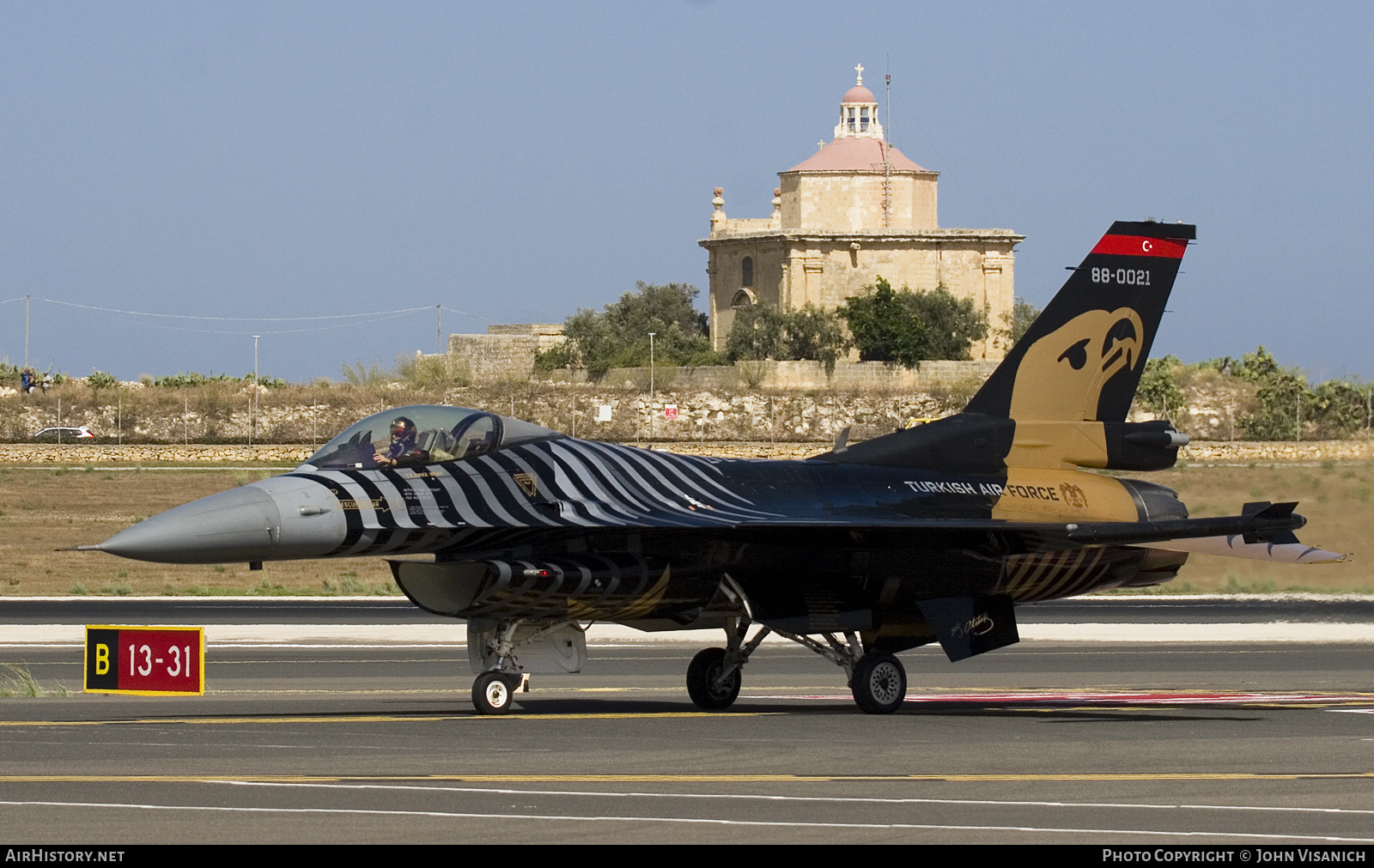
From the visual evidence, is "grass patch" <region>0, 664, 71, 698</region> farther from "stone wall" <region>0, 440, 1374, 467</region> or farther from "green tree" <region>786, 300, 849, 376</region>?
"green tree" <region>786, 300, 849, 376</region>

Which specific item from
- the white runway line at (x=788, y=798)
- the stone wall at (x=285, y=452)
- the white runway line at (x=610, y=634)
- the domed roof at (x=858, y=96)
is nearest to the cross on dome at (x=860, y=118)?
the domed roof at (x=858, y=96)

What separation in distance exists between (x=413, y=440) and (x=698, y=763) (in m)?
4.87

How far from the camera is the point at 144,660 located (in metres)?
18.4

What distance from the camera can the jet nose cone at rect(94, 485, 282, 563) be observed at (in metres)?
14.3

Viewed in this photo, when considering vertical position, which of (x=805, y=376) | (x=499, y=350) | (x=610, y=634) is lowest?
(x=610, y=634)

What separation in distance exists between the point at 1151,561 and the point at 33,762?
1139 centimetres

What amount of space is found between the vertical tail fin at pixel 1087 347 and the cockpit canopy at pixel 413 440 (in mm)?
5999

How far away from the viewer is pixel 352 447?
52.4 feet

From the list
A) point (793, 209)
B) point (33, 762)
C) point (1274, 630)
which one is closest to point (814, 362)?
point (793, 209)

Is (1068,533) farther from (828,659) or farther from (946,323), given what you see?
(946,323)

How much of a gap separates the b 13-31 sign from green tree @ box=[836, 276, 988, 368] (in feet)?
227

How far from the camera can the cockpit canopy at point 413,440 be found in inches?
627

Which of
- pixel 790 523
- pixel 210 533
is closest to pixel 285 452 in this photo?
pixel 790 523

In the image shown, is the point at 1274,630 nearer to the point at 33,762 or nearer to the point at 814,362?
the point at 33,762
